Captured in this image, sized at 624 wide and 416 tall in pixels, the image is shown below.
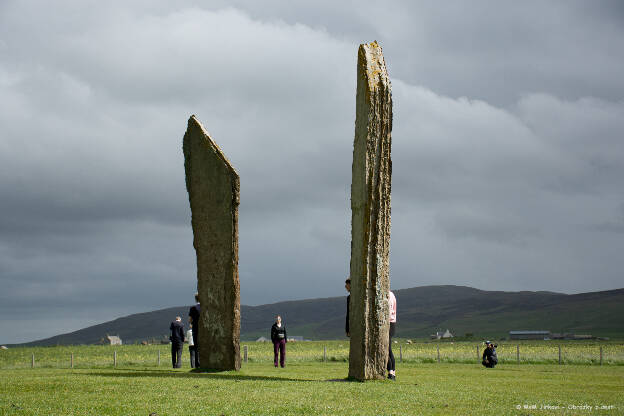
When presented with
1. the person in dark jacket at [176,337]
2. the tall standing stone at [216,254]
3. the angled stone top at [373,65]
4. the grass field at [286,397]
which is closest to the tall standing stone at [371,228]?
the angled stone top at [373,65]

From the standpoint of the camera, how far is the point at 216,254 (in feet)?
63.8

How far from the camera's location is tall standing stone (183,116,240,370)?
1928 cm

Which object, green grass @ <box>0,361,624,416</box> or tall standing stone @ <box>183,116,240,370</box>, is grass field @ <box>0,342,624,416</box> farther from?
tall standing stone @ <box>183,116,240,370</box>

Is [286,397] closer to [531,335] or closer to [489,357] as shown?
[489,357]

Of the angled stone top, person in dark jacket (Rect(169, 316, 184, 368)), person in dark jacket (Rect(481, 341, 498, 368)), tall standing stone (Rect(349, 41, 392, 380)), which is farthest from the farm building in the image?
the angled stone top

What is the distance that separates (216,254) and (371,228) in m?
5.12

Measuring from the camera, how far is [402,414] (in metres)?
11.3

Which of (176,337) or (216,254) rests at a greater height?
(216,254)

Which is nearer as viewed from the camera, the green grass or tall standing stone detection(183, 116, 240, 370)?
the green grass

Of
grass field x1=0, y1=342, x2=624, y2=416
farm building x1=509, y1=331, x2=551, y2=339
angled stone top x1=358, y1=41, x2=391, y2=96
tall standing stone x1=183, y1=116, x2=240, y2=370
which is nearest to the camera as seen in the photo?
grass field x1=0, y1=342, x2=624, y2=416

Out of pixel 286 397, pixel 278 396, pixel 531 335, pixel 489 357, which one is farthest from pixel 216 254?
pixel 531 335

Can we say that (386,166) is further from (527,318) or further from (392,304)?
(527,318)

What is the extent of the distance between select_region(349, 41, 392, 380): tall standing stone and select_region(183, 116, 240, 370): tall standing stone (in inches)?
155

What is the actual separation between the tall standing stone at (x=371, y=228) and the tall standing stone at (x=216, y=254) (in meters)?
3.93
